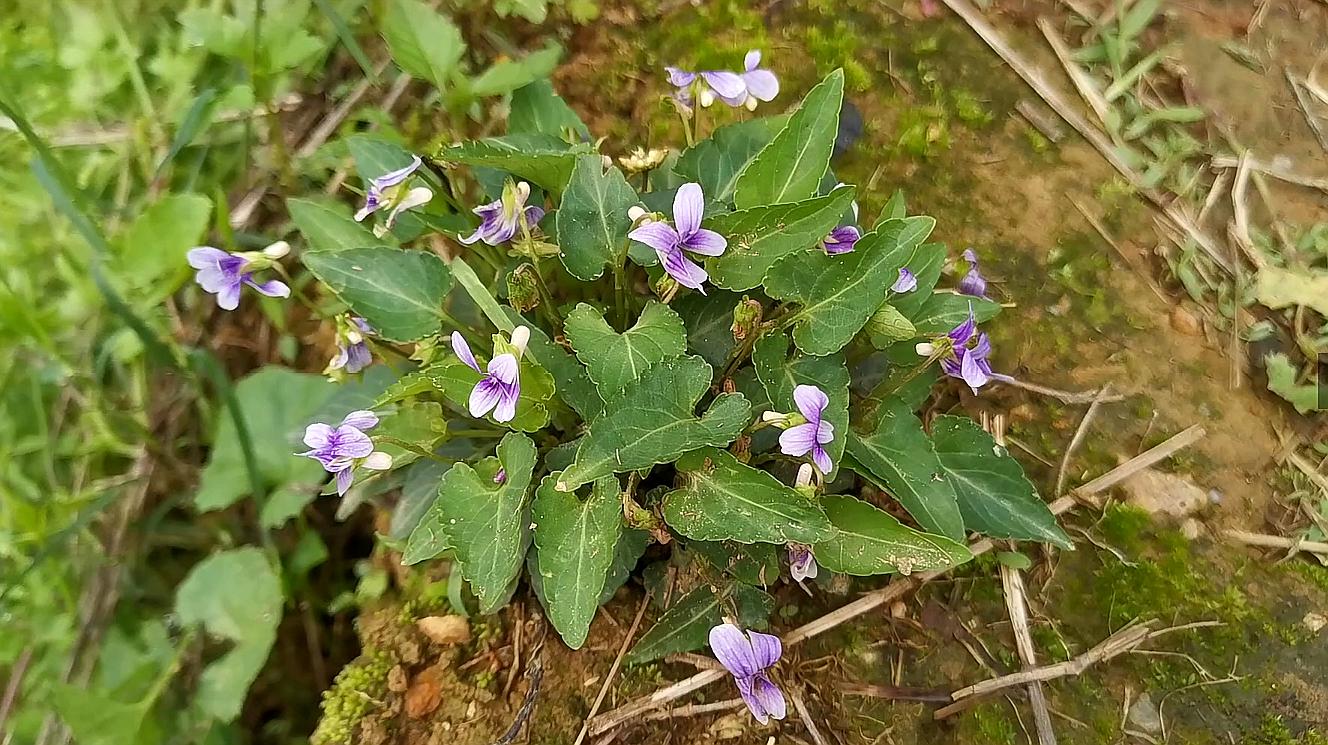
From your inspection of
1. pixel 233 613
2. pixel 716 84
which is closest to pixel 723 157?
pixel 716 84

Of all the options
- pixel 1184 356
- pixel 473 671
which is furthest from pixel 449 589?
pixel 1184 356

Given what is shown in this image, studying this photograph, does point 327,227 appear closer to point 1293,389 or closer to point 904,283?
point 904,283

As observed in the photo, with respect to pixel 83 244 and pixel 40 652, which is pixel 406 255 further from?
pixel 40 652

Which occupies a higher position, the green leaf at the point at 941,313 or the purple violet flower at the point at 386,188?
the purple violet flower at the point at 386,188

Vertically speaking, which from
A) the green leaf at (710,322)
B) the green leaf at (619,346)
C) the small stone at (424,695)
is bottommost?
the small stone at (424,695)

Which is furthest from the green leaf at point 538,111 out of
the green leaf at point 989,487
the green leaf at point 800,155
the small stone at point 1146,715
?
the small stone at point 1146,715

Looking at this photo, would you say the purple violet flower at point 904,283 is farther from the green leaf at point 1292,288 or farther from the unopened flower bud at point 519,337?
the green leaf at point 1292,288
